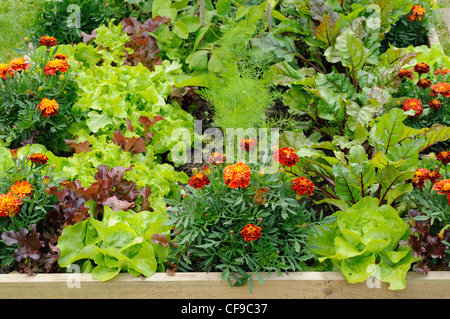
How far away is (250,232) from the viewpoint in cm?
223

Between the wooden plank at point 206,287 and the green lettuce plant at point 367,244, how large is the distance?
60mm

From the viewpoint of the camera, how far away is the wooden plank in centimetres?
239

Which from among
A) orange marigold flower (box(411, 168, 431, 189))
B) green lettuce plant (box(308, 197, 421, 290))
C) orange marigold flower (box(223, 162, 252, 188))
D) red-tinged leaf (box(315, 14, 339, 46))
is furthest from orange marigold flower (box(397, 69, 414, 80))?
orange marigold flower (box(223, 162, 252, 188))

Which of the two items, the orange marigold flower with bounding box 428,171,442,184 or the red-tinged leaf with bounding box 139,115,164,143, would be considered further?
the red-tinged leaf with bounding box 139,115,164,143

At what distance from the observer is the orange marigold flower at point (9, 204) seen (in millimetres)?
2359

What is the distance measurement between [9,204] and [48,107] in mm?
755

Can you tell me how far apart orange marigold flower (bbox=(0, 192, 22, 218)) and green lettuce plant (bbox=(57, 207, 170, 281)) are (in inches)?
9.7

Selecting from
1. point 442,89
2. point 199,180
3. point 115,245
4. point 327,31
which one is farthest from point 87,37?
point 442,89

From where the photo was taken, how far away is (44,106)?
2934mm

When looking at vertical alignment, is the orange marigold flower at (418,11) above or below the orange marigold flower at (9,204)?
above

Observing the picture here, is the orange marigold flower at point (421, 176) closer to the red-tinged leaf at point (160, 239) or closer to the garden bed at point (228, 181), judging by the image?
the garden bed at point (228, 181)

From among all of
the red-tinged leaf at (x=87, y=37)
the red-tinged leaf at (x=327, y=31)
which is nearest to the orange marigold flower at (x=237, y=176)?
Result: the red-tinged leaf at (x=327, y=31)

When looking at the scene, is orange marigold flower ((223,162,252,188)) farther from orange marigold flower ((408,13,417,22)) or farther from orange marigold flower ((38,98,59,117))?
orange marigold flower ((408,13,417,22))
